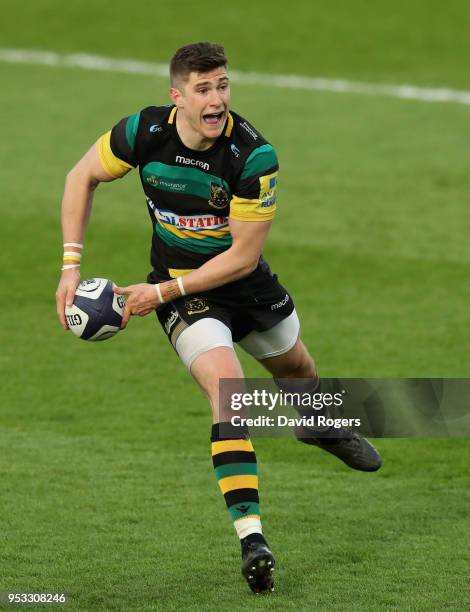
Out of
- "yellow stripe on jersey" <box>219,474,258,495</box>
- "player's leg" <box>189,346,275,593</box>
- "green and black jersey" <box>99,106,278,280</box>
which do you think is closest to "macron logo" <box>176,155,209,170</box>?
"green and black jersey" <box>99,106,278,280</box>

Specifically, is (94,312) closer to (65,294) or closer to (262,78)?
(65,294)

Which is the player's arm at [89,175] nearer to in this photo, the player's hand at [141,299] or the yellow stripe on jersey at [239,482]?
the player's hand at [141,299]

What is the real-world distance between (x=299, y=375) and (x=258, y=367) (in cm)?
310

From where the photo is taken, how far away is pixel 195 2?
28094mm

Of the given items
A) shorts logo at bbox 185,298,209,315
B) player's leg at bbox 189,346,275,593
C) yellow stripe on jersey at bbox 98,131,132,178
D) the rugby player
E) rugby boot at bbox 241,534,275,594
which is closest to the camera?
rugby boot at bbox 241,534,275,594

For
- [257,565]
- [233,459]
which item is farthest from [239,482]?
[257,565]

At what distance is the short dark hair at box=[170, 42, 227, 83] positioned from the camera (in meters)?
7.25

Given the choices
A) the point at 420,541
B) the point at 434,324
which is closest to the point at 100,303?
the point at 420,541

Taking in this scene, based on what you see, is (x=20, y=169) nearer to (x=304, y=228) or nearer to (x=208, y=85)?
(x=304, y=228)

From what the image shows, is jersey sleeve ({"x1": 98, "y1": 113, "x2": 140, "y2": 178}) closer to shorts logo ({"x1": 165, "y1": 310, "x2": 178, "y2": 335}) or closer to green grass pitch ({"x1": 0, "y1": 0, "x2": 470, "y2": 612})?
shorts logo ({"x1": 165, "y1": 310, "x2": 178, "y2": 335})

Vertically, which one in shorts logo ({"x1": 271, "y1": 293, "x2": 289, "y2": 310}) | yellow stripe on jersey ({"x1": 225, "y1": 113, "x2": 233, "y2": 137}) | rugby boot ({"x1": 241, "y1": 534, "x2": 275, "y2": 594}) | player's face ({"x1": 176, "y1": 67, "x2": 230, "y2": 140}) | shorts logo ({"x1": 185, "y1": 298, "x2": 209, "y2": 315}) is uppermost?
player's face ({"x1": 176, "y1": 67, "x2": 230, "y2": 140})

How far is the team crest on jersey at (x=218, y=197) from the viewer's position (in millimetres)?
7570

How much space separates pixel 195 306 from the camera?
766 cm

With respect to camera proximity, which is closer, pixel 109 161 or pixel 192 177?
pixel 192 177
